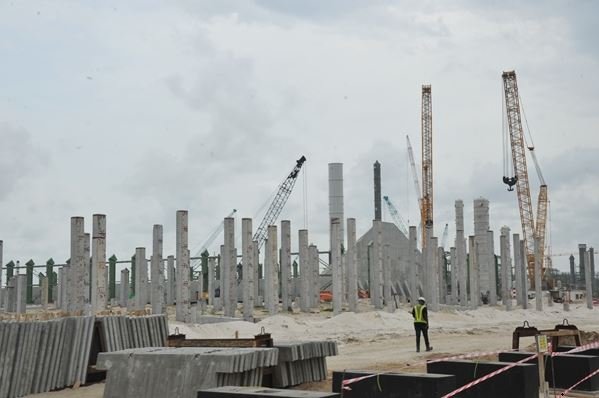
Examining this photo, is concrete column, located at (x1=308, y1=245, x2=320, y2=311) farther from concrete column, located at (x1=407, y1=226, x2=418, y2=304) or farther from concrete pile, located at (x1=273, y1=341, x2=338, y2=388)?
concrete pile, located at (x1=273, y1=341, x2=338, y2=388)

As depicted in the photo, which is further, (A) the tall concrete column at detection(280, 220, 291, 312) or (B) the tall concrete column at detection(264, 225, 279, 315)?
(A) the tall concrete column at detection(280, 220, 291, 312)

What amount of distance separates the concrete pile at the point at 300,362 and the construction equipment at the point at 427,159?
5049 cm

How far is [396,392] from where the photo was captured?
822cm

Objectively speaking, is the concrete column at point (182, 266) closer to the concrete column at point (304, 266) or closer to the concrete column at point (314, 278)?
the concrete column at point (304, 266)

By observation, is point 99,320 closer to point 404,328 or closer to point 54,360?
point 54,360

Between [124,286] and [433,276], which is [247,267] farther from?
[124,286]

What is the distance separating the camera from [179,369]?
32.7 ft

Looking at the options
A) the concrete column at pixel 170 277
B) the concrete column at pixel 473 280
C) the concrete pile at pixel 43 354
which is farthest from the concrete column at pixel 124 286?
the concrete pile at pixel 43 354

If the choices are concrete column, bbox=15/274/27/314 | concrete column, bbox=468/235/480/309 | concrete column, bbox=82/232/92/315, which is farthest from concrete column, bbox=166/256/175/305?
concrete column, bbox=468/235/480/309

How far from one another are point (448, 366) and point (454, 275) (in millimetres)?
32438

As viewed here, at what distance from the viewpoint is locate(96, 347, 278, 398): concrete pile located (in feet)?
31.4

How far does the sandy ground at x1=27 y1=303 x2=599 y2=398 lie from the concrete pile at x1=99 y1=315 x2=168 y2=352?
33.2 inches

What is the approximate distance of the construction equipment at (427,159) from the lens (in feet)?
208

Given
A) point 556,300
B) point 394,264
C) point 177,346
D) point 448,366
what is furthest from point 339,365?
point 556,300
